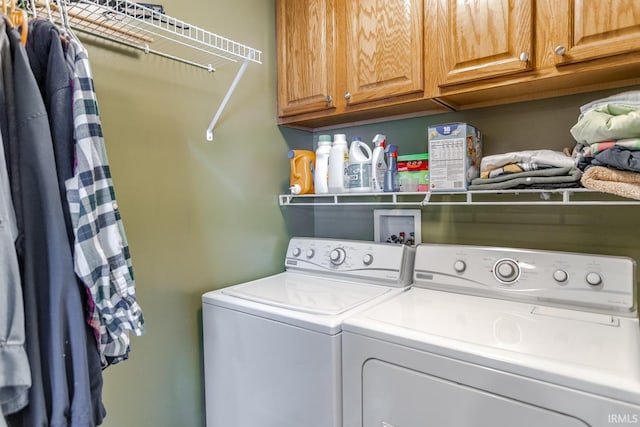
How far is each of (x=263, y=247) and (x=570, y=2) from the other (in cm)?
154

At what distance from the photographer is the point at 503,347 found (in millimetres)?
946

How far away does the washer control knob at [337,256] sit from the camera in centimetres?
175

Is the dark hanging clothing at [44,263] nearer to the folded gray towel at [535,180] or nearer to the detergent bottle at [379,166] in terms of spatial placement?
the detergent bottle at [379,166]

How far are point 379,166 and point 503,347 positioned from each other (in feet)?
3.00

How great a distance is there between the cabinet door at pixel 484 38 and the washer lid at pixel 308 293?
88cm

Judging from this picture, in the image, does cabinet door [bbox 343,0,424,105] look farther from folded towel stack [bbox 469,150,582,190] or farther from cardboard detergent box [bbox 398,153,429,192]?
folded towel stack [bbox 469,150,582,190]

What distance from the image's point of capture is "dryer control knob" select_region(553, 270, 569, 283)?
4.17 ft

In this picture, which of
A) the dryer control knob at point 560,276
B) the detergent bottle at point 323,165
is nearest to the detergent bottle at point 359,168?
the detergent bottle at point 323,165

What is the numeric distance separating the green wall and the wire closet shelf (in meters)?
0.04

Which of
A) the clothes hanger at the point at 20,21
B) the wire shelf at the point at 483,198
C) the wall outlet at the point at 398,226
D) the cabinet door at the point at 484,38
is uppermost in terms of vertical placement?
the cabinet door at the point at 484,38

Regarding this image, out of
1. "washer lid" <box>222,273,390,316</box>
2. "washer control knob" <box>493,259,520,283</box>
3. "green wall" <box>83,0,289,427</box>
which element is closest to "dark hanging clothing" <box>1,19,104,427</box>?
"green wall" <box>83,0,289,427</box>

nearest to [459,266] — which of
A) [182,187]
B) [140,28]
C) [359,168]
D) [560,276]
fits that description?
[560,276]

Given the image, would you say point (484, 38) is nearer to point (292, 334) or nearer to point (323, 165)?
point (323, 165)

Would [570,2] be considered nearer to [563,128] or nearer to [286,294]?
[563,128]
